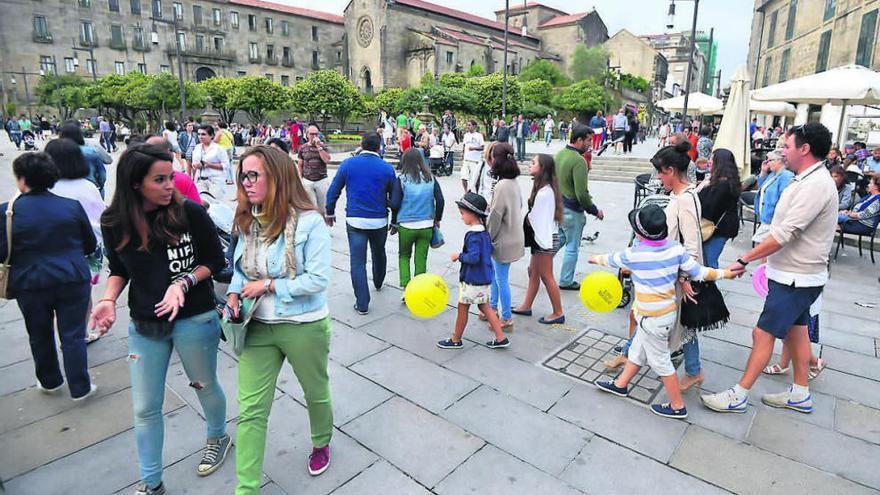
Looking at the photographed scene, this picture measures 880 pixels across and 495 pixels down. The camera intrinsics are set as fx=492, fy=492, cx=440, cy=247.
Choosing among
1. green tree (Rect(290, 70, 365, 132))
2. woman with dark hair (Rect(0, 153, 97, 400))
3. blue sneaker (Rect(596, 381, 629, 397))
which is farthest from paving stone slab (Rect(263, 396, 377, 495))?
green tree (Rect(290, 70, 365, 132))

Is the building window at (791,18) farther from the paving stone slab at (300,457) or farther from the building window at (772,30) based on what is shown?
the paving stone slab at (300,457)

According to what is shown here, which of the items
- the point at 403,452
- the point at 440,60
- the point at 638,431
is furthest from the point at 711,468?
the point at 440,60

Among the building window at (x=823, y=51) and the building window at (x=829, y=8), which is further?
the building window at (x=823, y=51)

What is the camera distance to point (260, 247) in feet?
7.97

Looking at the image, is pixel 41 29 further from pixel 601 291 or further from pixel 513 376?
pixel 601 291

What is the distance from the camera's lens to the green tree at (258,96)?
1302 inches

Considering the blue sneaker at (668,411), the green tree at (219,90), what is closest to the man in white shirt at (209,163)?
the blue sneaker at (668,411)

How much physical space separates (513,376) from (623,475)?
1.24m

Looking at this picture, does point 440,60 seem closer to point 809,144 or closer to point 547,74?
point 547,74

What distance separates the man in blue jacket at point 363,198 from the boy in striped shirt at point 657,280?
2.48m

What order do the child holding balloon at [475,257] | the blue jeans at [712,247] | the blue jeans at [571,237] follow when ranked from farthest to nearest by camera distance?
the blue jeans at [571,237]
the blue jeans at [712,247]
the child holding balloon at [475,257]

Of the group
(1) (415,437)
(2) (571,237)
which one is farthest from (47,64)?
(1) (415,437)

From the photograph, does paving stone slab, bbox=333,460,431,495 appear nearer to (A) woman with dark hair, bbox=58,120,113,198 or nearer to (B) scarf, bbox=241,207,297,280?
(B) scarf, bbox=241,207,297,280

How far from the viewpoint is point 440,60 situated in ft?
170
